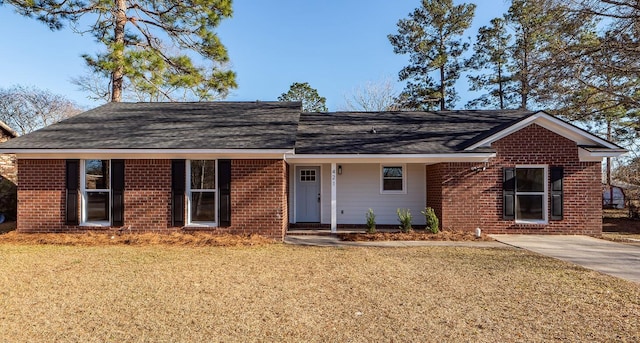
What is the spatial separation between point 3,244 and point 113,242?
2.56 m

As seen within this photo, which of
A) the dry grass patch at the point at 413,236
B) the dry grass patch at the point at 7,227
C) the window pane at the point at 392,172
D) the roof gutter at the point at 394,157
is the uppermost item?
the roof gutter at the point at 394,157

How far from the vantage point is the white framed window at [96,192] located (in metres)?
9.91

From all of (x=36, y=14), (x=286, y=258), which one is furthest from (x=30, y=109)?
(x=286, y=258)

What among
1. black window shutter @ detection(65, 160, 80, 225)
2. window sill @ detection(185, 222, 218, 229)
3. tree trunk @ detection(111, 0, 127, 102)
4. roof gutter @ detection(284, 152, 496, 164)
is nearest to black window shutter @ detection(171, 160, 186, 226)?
window sill @ detection(185, 222, 218, 229)

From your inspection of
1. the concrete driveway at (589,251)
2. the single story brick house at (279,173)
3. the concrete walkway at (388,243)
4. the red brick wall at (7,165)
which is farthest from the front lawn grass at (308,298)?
the red brick wall at (7,165)

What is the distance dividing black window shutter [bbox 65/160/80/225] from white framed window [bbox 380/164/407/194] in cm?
929

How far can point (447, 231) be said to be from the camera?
34.0 ft

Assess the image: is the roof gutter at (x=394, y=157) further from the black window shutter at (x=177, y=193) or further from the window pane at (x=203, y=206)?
the black window shutter at (x=177, y=193)

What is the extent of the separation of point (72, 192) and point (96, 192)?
60 centimetres

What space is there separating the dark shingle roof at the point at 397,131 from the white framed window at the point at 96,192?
5568 millimetres

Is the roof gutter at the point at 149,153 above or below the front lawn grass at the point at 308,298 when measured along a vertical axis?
above

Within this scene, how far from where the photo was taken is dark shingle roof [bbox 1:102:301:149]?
948 cm

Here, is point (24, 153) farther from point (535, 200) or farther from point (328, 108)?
point (328, 108)

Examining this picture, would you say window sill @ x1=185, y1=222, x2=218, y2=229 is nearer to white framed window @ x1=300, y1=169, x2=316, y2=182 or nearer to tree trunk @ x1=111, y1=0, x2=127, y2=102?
white framed window @ x1=300, y1=169, x2=316, y2=182
